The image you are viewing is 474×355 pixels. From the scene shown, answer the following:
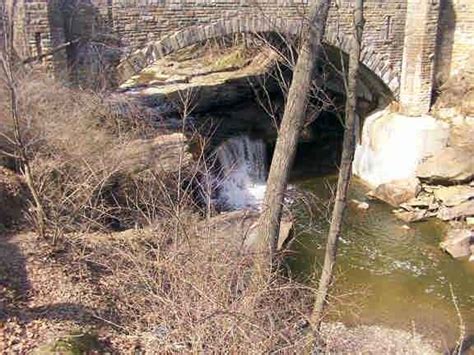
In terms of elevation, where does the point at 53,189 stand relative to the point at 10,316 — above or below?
above

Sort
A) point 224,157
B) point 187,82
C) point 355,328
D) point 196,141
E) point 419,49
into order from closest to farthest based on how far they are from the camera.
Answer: point 355,328
point 196,141
point 419,49
point 224,157
point 187,82

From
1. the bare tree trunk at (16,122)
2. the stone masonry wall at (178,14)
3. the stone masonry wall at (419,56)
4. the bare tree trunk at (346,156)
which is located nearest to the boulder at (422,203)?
the stone masonry wall at (419,56)

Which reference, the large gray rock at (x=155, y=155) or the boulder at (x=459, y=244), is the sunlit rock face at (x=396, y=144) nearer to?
the boulder at (x=459, y=244)

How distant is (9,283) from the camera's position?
6484 millimetres

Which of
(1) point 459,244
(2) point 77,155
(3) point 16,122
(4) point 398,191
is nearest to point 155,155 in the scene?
(2) point 77,155

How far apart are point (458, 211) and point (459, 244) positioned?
1571 mm

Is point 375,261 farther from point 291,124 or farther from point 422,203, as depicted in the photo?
point 291,124

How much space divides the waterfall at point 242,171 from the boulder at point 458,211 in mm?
4557

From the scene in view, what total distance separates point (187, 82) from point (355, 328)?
39.3 ft

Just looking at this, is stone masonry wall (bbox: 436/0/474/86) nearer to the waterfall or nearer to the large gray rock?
the waterfall

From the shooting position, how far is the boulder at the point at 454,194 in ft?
44.1

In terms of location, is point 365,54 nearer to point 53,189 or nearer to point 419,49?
point 419,49

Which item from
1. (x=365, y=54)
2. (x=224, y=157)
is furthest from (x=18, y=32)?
(x=365, y=54)

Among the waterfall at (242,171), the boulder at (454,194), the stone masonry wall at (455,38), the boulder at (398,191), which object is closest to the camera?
the boulder at (454,194)
